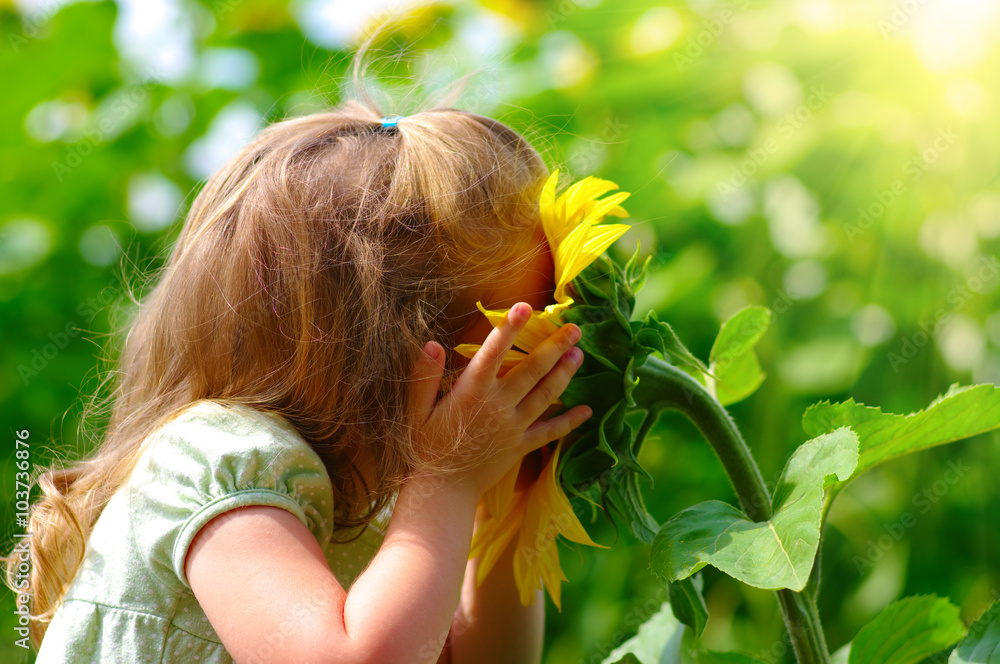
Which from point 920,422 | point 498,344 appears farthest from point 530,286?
point 920,422

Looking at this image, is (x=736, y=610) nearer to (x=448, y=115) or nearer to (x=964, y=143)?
(x=964, y=143)

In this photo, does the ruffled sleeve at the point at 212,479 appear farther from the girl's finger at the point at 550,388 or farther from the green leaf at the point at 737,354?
the green leaf at the point at 737,354

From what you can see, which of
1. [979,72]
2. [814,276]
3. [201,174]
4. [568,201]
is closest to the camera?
[568,201]

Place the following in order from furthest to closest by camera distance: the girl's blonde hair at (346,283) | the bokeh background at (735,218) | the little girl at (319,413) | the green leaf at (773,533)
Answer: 1. the bokeh background at (735,218)
2. the girl's blonde hair at (346,283)
3. the little girl at (319,413)
4. the green leaf at (773,533)

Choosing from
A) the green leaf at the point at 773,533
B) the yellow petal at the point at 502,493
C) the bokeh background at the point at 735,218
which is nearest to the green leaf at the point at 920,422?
the green leaf at the point at 773,533

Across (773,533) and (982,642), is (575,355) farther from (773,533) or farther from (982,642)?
(982,642)

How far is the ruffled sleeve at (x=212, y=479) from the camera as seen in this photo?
632 millimetres

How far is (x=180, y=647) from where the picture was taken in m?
0.70

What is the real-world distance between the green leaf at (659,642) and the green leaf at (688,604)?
131 mm

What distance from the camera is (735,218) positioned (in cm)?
141

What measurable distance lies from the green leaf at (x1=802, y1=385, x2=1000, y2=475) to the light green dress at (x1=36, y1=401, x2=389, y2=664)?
40 cm

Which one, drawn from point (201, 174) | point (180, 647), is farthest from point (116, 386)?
point (201, 174)

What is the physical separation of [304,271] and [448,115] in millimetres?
211

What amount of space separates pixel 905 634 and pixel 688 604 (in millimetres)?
179
